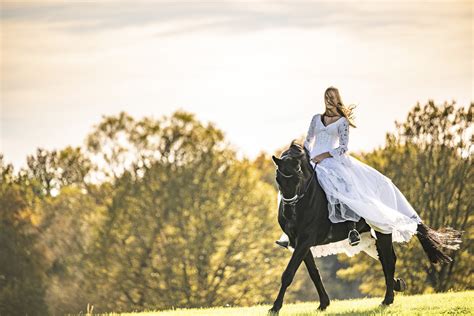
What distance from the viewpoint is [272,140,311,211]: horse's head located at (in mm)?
13266

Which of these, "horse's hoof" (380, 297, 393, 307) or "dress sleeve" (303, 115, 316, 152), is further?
"horse's hoof" (380, 297, 393, 307)

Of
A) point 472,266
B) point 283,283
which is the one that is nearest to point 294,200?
point 283,283

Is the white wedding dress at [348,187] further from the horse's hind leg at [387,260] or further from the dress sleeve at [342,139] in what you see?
the horse's hind leg at [387,260]

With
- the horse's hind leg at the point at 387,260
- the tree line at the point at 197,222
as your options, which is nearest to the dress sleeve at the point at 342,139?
the horse's hind leg at the point at 387,260

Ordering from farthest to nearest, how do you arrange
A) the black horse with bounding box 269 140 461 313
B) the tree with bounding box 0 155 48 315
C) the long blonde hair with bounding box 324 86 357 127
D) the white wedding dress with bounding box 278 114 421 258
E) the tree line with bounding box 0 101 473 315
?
the tree with bounding box 0 155 48 315 → the tree line with bounding box 0 101 473 315 → the long blonde hair with bounding box 324 86 357 127 → the white wedding dress with bounding box 278 114 421 258 → the black horse with bounding box 269 140 461 313

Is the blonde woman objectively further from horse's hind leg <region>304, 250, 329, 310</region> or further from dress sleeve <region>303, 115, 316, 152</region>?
horse's hind leg <region>304, 250, 329, 310</region>

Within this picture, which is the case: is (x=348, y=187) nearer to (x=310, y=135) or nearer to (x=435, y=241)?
(x=310, y=135)

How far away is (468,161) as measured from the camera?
41031 mm

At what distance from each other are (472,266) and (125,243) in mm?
17187

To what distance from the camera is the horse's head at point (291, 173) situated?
1327cm

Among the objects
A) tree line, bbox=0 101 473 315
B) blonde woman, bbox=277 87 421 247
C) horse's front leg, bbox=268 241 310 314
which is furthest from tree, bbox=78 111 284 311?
horse's front leg, bbox=268 241 310 314

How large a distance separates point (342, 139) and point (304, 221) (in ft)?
4.92

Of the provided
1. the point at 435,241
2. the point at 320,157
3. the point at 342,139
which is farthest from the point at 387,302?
the point at 342,139

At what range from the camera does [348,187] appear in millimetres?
14578
